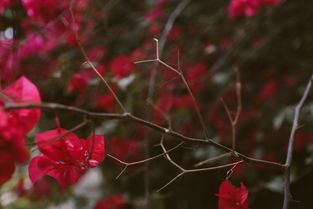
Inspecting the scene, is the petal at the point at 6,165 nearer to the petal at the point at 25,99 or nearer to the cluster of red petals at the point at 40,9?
the petal at the point at 25,99

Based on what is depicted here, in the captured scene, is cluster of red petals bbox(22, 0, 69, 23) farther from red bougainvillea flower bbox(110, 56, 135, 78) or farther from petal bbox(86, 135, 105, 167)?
petal bbox(86, 135, 105, 167)

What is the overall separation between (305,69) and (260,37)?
26cm

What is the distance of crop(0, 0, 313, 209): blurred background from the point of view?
132 centimetres

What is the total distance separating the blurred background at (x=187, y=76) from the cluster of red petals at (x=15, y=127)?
0.72 m

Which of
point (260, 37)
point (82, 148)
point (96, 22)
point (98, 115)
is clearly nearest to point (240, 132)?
point (260, 37)

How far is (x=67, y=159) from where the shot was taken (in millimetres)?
525

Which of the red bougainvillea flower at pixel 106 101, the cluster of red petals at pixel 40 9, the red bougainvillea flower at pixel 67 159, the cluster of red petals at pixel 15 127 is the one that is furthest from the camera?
the red bougainvillea flower at pixel 106 101

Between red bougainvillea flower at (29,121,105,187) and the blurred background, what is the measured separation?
62 cm

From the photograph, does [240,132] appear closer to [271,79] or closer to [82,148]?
[271,79]

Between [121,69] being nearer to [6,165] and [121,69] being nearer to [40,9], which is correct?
[40,9]

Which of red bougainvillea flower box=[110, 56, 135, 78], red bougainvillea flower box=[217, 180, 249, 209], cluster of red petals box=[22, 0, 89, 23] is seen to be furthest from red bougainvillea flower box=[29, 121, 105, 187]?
cluster of red petals box=[22, 0, 89, 23]

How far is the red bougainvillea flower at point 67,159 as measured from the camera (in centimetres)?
51

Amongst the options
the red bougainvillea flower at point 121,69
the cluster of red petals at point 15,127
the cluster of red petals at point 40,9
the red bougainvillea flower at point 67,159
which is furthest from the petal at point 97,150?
the cluster of red petals at point 40,9

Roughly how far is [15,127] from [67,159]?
13 centimetres
